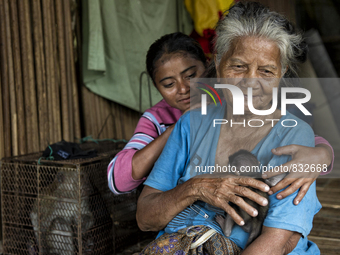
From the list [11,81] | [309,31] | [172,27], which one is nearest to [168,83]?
[11,81]

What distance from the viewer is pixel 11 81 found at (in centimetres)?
282

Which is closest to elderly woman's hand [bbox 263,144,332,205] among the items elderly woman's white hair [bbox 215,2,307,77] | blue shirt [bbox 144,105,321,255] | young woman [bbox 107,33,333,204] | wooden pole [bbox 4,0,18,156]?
blue shirt [bbox 144,105,321,255]

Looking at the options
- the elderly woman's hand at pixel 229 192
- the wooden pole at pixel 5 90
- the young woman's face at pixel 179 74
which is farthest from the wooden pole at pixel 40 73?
the elderly woman's hand at pixel 229 192

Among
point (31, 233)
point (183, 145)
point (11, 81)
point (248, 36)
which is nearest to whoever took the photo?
point (248, 36)

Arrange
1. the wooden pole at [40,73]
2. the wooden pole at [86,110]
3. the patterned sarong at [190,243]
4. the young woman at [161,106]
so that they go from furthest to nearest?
the wooden pole at [86,110] → the wooden pole at [40,73] → the young woman at [161,106] → the patterned sarong at [190,243]

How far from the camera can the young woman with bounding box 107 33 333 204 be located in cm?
202

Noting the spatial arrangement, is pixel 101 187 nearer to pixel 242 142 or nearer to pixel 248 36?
pixel 242 142

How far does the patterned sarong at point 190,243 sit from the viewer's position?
149cm

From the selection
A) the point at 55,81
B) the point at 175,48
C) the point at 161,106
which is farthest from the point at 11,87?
the point at 175,48

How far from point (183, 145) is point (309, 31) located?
556cm

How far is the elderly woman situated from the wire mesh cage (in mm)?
773

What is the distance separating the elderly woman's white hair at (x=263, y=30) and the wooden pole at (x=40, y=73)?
1859 millimetres

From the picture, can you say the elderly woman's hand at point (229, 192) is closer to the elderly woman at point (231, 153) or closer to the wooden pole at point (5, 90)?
the elderly woman at point (231, 153)

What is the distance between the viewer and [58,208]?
7.80 feet
